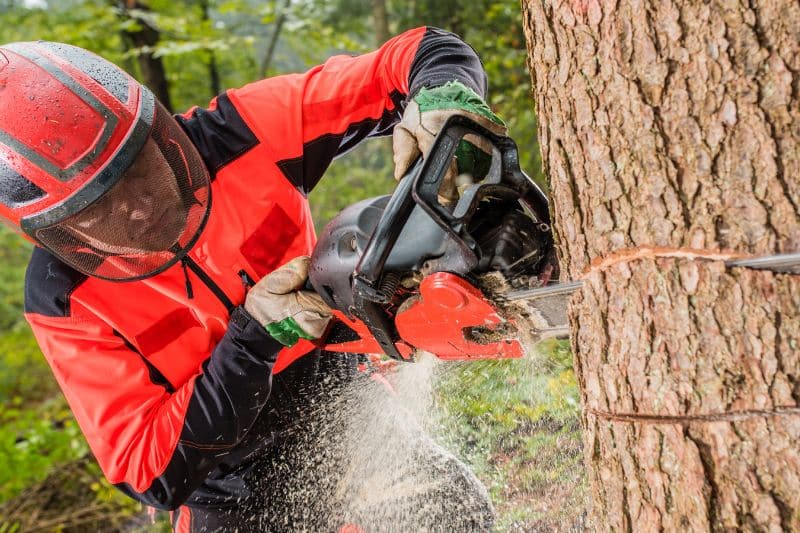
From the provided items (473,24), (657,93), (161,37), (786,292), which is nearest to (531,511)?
(786,292)

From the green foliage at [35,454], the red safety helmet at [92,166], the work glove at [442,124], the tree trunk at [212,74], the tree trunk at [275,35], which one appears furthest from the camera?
the tree trunk at [212,74]

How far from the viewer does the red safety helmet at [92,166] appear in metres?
1.74

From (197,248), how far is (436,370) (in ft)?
3.77

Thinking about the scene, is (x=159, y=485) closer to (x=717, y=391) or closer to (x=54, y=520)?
(x=717, y=391)

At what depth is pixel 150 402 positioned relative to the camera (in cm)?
198

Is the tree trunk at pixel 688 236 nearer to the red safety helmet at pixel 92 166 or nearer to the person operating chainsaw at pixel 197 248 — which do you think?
the person operating chainsaw at pixel 197 248

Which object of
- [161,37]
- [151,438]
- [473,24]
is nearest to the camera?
[151,438]

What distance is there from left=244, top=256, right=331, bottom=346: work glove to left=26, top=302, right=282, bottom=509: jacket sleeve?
0.07 metres

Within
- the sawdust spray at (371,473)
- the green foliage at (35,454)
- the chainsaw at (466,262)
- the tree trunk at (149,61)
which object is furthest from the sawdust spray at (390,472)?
the tree trunk at (149,61)

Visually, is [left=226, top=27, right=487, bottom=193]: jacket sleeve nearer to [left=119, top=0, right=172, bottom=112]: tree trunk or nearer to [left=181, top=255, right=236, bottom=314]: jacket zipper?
[left=181, top=255, right=236, bottom=314]: jacket zipper

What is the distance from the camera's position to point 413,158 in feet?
5.24

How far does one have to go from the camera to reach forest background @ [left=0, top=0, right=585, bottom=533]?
279 centimetres

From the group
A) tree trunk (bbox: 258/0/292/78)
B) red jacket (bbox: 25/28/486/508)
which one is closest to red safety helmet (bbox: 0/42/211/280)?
red jacket (bbox: 25/28/486/508)

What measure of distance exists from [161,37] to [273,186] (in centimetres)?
511
